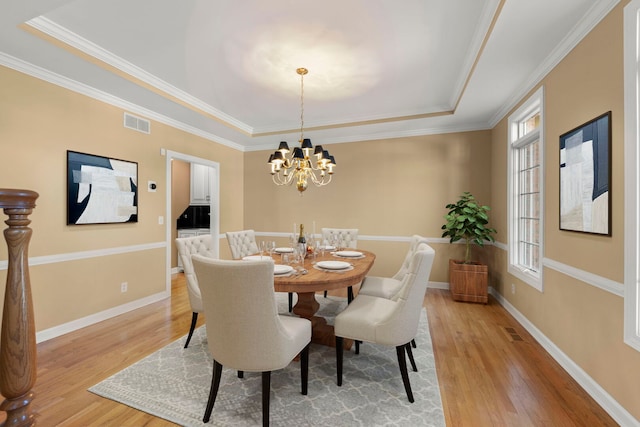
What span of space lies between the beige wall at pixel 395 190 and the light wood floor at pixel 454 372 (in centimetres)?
159

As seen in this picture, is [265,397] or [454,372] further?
[454,372]

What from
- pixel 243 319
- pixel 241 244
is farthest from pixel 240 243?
pixel 243 319

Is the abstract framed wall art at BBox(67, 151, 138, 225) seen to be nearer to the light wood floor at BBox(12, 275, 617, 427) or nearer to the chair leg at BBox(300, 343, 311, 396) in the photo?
the light wood floor at BBox(12, 275, 617, 427)

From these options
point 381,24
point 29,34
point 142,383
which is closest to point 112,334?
point 142,383

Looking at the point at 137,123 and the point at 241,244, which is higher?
the point at 137,123

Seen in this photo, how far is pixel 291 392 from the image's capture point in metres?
1.99

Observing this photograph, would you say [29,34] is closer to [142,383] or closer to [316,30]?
[316,30]

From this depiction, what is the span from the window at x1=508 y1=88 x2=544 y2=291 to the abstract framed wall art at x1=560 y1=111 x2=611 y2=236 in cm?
77

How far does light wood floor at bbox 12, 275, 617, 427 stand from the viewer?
1.78m

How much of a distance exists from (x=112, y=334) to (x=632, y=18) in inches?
187

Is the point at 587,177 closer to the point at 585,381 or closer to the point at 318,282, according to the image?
the point at 585,381

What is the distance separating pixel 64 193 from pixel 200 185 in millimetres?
2897

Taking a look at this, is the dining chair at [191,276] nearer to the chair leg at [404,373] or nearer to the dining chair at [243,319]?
the dining chair at [243,319]

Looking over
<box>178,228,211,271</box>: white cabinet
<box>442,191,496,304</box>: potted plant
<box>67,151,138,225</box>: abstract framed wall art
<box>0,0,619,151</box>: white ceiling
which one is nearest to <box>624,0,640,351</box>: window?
<box>0,0,619,151</box>: white ceiling
